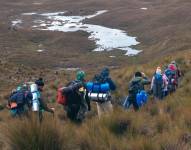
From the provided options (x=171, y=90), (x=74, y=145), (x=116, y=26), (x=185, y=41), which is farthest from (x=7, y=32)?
(x=74, y=145)

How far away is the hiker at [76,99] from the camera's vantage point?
1307cm

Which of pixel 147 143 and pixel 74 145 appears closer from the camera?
pixel 147 143

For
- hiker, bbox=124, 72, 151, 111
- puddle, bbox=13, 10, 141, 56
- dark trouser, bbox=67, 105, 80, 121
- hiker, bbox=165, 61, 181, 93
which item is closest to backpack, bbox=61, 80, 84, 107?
dark trouser, bbox=67, 105, 80, 121

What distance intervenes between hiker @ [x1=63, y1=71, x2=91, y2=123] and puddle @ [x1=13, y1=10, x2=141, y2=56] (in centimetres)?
3864

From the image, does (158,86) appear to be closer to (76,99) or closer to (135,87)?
(135,87)

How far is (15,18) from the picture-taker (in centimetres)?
8700

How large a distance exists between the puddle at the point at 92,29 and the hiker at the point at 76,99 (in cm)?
3864

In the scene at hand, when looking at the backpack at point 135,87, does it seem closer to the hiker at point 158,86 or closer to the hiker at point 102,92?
the hiker at point 102,92

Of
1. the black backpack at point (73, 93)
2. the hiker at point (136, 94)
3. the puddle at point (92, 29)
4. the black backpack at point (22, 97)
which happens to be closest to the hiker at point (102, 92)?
the black backpack at point (73, 93)

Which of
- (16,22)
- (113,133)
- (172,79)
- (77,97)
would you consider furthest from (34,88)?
(16,22)

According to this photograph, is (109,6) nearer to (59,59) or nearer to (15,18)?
(15,18)

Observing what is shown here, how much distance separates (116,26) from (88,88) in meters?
59.8

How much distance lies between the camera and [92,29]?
71250 millimetres

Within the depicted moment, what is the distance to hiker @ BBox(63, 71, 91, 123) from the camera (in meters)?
13.1
